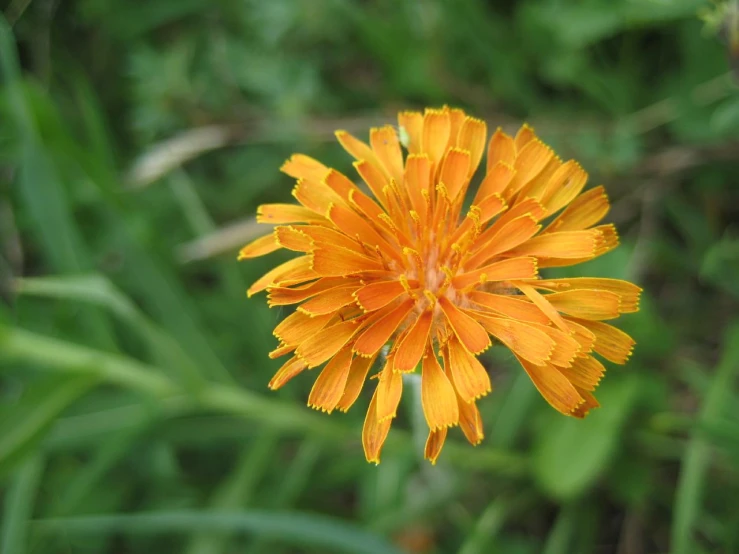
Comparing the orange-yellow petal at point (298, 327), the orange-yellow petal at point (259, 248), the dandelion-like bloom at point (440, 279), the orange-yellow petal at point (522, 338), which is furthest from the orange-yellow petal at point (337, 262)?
the orange-yellow petal at point (522, 338)

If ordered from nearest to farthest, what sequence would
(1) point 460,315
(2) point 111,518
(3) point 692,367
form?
(1) point 460,315
(2) point 111,518
(3) point 692,367

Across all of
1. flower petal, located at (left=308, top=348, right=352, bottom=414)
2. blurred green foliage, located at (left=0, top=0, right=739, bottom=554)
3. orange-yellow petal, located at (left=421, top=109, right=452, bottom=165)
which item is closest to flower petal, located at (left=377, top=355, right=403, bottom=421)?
flower petal, located at (left=308, top=348, right=352, bottom=414)

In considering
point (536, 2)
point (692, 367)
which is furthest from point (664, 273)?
point (536, 2)

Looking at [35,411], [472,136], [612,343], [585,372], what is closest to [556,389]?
[585,372]

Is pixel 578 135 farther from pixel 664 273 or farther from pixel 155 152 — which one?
pixel 155 152

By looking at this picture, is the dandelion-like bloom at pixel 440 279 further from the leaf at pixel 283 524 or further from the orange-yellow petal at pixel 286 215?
the leaf at pixel 283 524

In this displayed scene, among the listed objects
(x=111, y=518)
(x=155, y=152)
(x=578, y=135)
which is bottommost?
(x=111, y=518)
